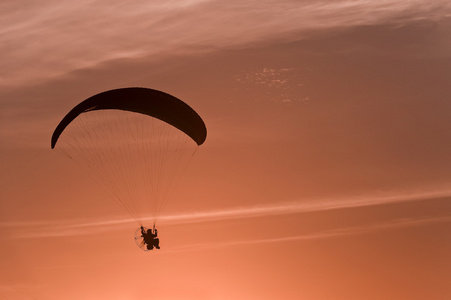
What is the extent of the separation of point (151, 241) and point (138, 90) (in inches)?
370

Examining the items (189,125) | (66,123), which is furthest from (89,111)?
(189,125)

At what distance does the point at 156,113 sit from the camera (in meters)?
72.3

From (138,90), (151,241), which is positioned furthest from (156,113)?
(151,241)

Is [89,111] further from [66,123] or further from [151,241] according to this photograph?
[151,241]

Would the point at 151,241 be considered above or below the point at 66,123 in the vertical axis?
below

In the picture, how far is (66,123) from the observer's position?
233 ft

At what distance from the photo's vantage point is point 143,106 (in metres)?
71.9

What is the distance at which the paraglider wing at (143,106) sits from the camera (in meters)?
70.8

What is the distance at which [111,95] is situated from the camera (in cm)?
7094

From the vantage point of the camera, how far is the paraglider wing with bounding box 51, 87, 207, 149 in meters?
70.8

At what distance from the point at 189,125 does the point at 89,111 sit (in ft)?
20.7

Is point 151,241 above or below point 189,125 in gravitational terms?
below

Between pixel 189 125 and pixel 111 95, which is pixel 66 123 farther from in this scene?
pixel 189 125

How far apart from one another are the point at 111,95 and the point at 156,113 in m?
3.15
